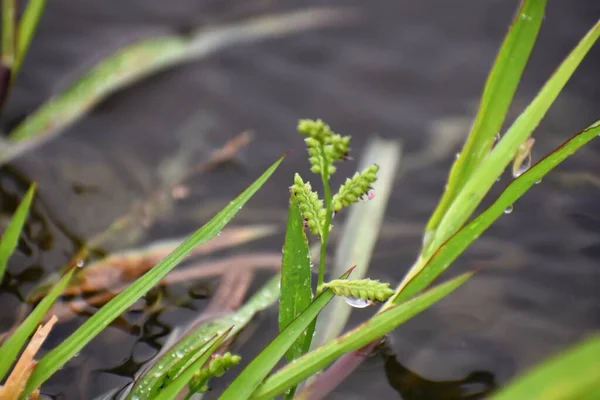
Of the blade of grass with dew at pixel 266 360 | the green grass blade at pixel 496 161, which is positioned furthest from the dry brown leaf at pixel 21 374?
the green grass blade at pixel 496 161

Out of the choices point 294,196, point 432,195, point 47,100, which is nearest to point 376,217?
point 432,195

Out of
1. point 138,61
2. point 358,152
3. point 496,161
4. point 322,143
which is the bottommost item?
point 322,143

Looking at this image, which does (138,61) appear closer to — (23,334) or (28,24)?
(28,24)

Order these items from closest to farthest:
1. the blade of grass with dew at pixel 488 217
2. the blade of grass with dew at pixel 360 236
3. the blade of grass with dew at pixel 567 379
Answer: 1. the blade of grass with dew at pixel 567 379
2. the blade of grass with dew at pixel 488 217
3. the blade of grass with dew at pixel 360 236

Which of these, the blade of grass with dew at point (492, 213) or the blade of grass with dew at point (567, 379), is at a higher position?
the blade of grass with dew at point (492, 213)

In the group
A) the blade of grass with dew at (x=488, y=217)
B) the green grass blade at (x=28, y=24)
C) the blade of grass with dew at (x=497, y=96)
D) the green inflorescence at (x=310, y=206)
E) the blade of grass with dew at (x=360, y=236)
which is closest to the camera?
the green inflorescence at (x=310, y=206)

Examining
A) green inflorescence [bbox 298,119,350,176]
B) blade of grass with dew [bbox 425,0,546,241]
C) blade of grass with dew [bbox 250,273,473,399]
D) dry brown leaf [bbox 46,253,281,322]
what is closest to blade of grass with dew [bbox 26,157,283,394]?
green inflorescence [bbox 298,119,350,176]

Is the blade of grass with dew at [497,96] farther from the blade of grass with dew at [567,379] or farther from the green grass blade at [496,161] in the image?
the blade of grass with dew at [567,379]

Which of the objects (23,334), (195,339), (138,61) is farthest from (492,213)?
(138,61)
